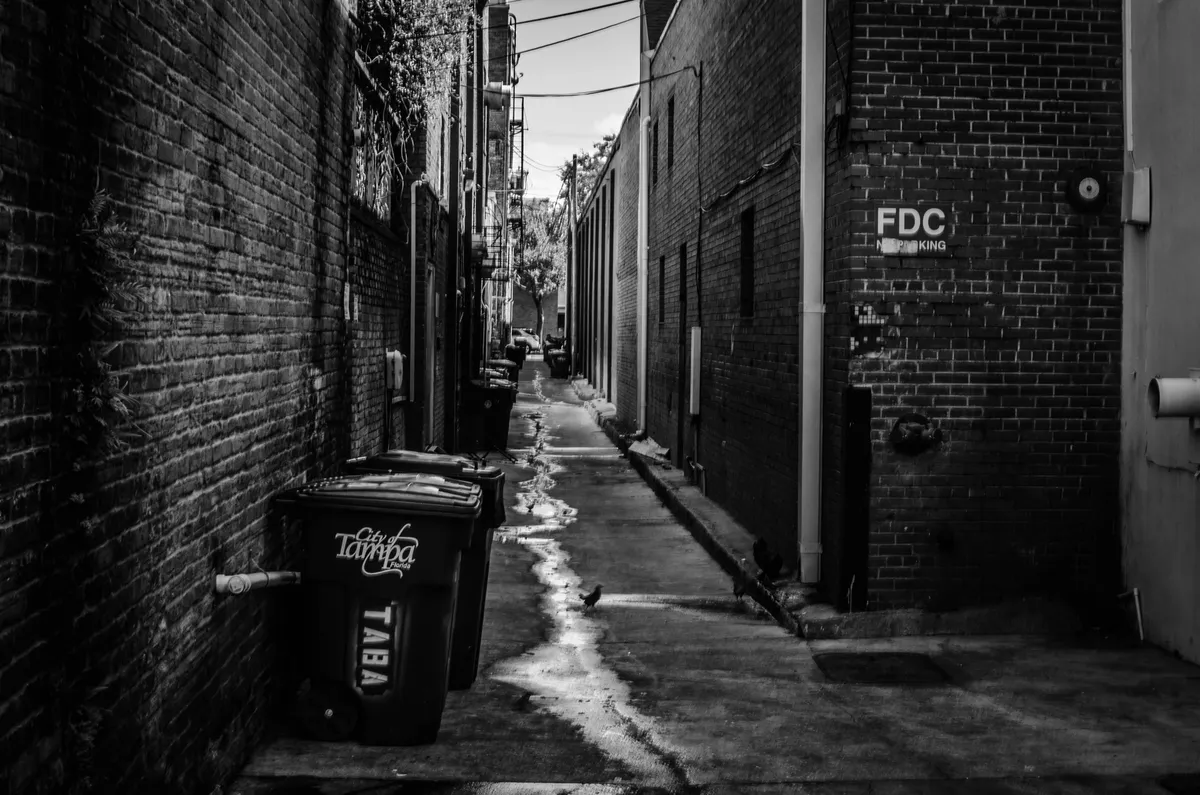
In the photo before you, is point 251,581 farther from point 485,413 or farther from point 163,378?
point 485,413

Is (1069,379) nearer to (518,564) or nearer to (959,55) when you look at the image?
(959,55)

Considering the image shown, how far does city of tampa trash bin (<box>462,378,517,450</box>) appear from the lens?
59.2 feet

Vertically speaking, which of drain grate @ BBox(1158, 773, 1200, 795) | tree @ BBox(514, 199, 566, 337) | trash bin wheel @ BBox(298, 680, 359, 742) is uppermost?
tree @ BBox(514, 199, 566, 337)

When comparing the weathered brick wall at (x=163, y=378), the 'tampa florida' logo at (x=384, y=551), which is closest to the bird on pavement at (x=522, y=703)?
the weathered brick wall at (x=163, y=378)

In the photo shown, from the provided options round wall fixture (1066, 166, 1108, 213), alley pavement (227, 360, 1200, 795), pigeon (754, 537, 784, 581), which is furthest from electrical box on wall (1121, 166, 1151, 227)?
pigeon (754, 537, 784, 581)

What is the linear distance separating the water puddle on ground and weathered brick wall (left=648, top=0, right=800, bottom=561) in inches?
77.4

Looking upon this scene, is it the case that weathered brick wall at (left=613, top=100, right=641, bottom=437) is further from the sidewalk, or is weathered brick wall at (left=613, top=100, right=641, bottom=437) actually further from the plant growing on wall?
the sidewalk

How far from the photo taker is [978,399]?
7.61 m

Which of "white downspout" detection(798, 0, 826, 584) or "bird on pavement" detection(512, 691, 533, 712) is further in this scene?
"white downspout" detection(798, 0, 826, 584)

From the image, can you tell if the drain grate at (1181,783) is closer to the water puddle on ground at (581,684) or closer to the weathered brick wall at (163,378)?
the water puddle on ground at (581,684)

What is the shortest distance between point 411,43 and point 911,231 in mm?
4034

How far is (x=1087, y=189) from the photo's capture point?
754 centimetres

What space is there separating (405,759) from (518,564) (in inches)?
206

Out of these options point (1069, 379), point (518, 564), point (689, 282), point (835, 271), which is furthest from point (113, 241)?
point (689, 282)
